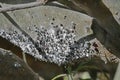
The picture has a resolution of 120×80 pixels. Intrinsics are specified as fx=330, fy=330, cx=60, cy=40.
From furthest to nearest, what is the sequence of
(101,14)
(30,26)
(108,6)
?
(30,26) < (108,6) < (101,14)

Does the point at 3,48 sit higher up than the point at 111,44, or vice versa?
the point at 3,48

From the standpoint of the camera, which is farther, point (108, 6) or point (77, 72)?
point (77, 72)

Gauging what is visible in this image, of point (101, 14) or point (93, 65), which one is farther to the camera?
point (93, 65)

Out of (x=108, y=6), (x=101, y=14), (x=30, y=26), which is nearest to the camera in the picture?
(x=101, y=14)

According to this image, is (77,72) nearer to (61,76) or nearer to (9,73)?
(61,76)

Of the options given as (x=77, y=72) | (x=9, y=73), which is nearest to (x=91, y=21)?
(x=77, y=72)

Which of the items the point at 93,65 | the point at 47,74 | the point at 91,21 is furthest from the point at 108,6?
the point at 47,74

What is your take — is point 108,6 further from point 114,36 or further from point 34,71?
point 34,71

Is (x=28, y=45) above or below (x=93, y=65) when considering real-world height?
above

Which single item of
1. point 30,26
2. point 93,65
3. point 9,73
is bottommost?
point 93,65
